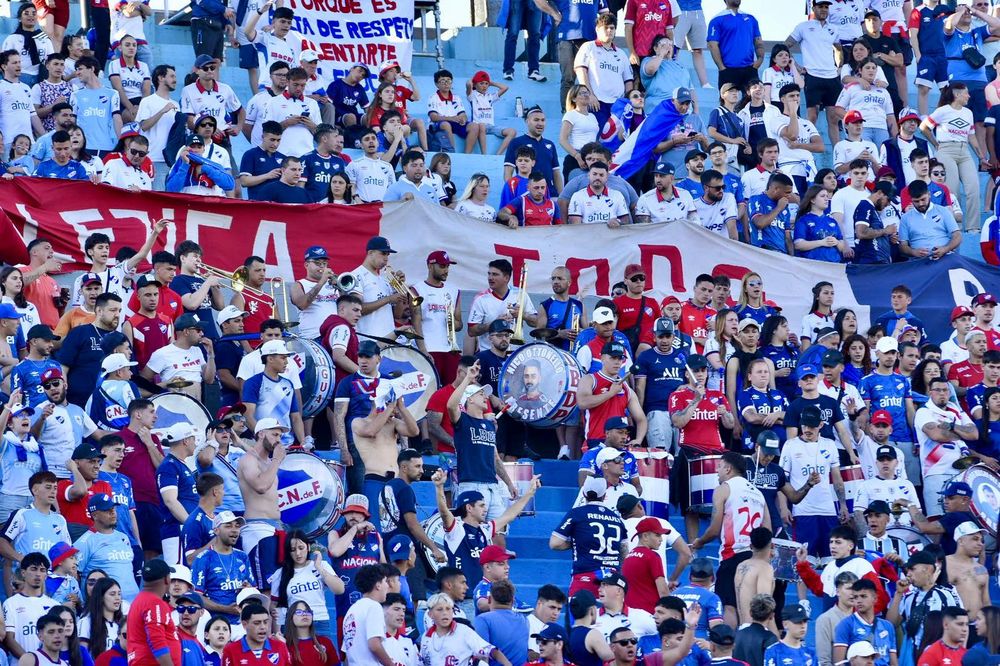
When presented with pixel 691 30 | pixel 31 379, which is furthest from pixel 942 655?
pixel 691 30

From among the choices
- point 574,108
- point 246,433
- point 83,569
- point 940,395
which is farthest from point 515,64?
point 83,569

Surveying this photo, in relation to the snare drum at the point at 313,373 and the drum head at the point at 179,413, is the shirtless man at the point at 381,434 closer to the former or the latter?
the snare drum at the point at 313,373

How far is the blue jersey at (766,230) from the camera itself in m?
19.8

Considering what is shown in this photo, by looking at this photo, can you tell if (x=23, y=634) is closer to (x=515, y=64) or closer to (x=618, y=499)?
(x=618, y=499)

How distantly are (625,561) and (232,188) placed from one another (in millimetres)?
5567

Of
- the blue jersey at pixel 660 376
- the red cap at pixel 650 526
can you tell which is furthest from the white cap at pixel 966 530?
the blue jersey at pixel 660 376

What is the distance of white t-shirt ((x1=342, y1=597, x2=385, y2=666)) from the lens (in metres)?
13.4

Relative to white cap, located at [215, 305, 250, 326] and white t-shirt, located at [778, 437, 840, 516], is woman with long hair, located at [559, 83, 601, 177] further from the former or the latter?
white cap, located at [215, 305, 250, 326]

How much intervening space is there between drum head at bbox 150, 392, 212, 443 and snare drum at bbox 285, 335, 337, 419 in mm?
1090

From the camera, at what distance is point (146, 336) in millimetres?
15797

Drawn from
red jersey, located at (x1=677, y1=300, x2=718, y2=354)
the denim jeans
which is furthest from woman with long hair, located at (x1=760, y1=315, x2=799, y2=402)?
the denim jeans

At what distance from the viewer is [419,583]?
1459cm

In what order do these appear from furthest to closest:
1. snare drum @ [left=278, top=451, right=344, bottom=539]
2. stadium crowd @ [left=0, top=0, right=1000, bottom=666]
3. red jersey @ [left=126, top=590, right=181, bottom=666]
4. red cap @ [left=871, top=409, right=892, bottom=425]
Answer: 1. red cap @ [left=871, top=409, right=892, bottom=425]
2. snare drum @ [left=278, top=451, right=344, bottom=539]
3. stadium crowd @ [left=0, top=0, right=1000, bottom=666]
4. red jersey @ [left=126, top=590, right=181, bottom=666]

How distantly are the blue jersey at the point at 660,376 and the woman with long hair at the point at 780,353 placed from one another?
0.87 metres
